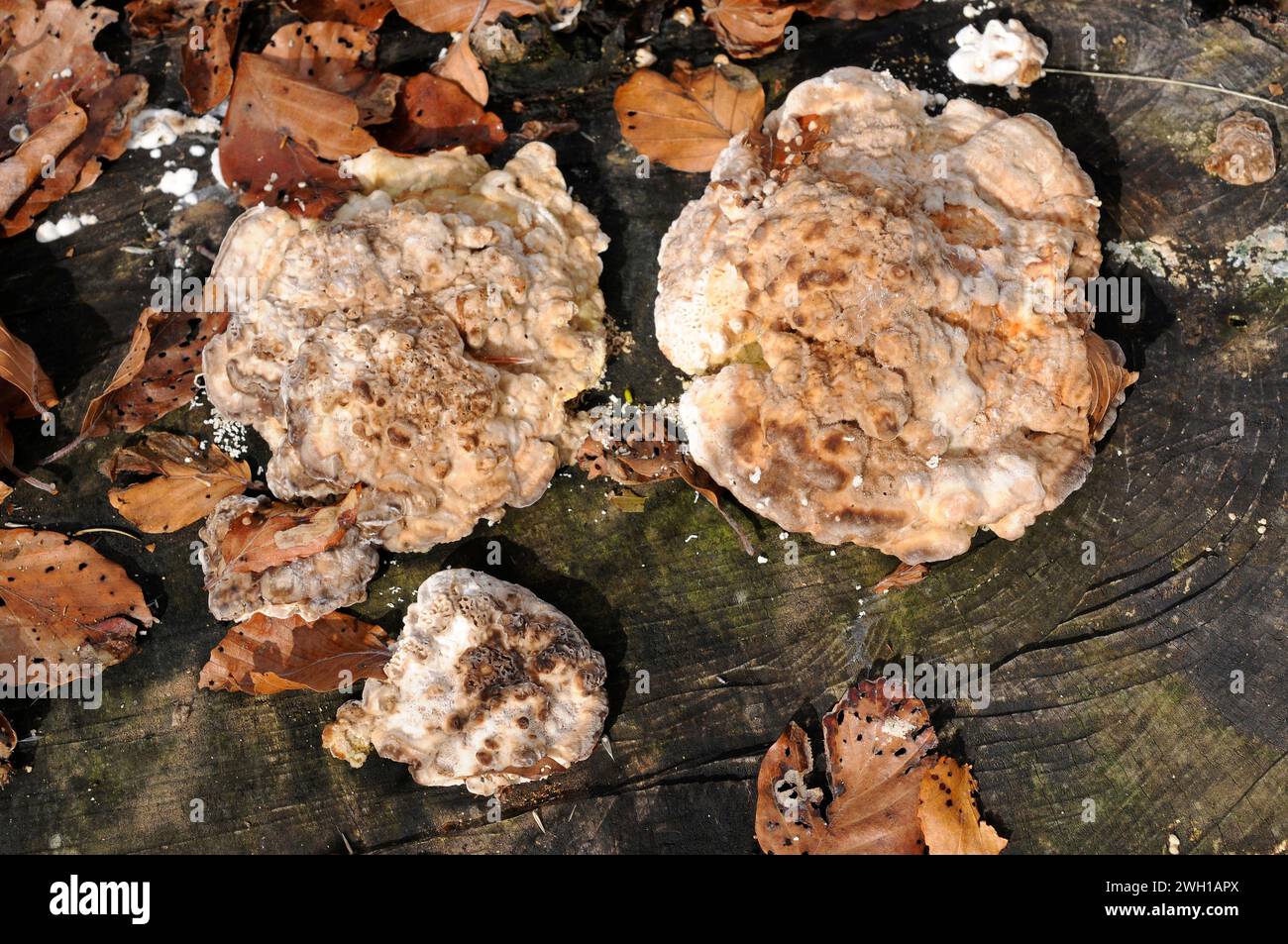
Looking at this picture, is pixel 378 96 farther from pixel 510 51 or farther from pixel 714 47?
pixel 714 47

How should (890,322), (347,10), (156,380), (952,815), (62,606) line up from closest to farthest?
(890,322) → (952,815) → (62,606) → (156,380) → (347,10)

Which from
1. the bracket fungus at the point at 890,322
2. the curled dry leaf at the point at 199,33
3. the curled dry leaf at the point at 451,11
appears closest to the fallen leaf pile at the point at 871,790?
the bracket fungus at the point at 890,322

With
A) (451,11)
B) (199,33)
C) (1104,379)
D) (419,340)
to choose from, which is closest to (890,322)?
(1104,379)

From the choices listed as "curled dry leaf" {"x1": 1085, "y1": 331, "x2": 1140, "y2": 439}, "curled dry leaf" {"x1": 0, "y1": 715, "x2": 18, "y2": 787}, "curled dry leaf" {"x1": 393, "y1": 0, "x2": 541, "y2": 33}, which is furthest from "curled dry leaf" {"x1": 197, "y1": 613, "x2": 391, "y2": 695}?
Answer: "curled dry leaf" {"x1": 1085, "y1": 331, "x2": 1140, "y2": 439}

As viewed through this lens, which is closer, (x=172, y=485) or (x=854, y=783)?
(x=854, y=783)

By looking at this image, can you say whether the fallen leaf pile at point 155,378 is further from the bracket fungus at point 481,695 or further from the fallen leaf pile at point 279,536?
the bracket fungus at point 481,695

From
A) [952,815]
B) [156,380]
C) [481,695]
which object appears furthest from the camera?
[156,380]

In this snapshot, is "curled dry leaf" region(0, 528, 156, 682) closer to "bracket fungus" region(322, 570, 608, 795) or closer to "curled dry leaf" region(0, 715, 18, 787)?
"curled dry leaf" region(0, 715, 18, 787)

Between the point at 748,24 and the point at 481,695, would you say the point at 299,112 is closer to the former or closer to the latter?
the point at 748,24
